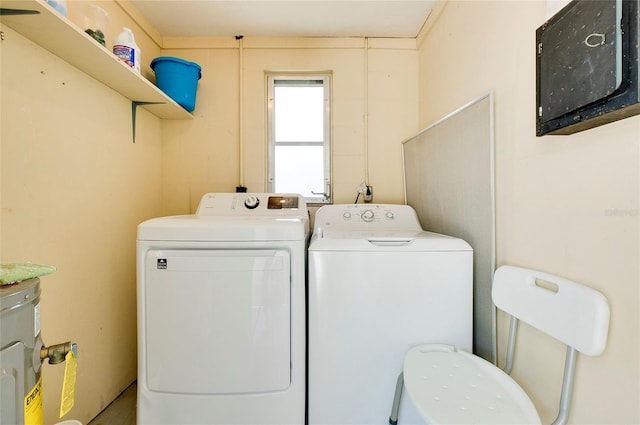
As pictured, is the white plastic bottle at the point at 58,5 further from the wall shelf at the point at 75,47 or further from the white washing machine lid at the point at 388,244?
the white washing machine lid at the point at 388,244

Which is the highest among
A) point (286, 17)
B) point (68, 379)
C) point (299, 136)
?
point (286, 17)

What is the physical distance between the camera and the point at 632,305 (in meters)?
0.65

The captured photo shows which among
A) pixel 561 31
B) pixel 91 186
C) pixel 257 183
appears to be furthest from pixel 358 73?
pixel 91 186

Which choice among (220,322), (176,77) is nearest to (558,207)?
(220,322)

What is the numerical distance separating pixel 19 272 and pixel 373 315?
1084 millimetres

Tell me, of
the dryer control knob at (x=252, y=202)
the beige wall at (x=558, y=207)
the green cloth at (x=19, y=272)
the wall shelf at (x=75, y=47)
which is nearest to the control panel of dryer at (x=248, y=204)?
the dryer control knob at (x=252, y=202)

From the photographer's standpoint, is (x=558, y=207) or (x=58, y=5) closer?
(x=558, y=207)

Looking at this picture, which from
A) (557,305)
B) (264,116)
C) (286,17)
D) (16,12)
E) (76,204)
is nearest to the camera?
(557,305)

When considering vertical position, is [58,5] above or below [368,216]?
above

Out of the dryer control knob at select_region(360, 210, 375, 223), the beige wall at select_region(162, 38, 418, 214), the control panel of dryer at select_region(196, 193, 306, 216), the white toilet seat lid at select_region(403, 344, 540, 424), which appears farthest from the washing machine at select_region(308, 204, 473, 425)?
the beige wall at select_region(162, 38, 418, 214)

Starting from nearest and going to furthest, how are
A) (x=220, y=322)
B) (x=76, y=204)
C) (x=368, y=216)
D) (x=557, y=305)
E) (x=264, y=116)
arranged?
(x=557, y=305)
(x=220, y=322)
(x=76, y=204)
(x=368, y=216)
(x=264, y=116)

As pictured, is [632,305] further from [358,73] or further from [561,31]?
[358,73]

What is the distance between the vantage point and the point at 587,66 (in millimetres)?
665

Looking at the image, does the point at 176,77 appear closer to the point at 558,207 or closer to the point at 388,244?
the point at 388,244
